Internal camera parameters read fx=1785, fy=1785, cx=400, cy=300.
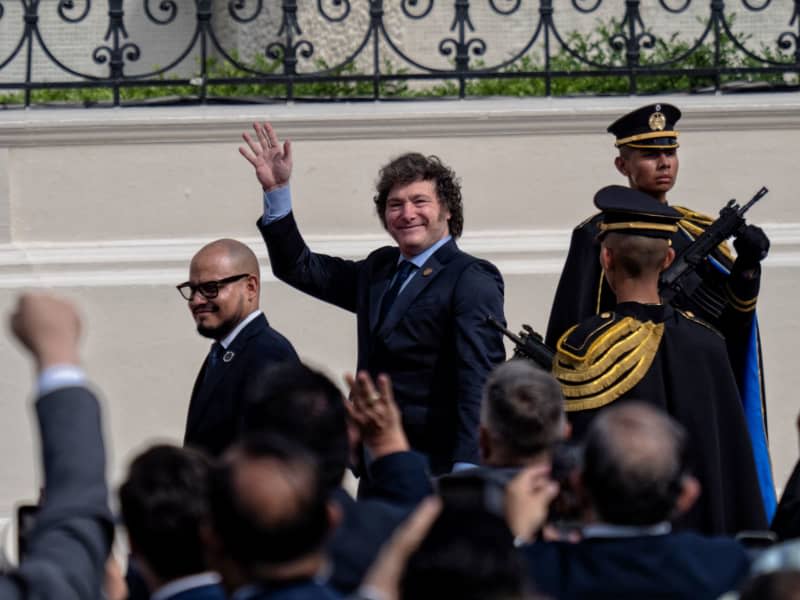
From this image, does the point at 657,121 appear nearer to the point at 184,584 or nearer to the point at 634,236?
the point at 634,236

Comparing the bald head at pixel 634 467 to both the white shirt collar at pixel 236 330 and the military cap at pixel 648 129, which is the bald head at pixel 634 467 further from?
the military cap at pixel 648 129

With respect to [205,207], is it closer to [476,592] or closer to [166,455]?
[166,455]

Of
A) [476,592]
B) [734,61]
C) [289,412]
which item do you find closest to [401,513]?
[289,412]

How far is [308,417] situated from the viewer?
145 inches

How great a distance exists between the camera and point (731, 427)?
5.38m

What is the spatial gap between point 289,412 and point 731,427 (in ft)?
6.87

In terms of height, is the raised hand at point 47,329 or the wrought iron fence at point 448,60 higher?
the wrought iron fence at point 448,60

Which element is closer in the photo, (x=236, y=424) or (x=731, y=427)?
(x=731, y=427)

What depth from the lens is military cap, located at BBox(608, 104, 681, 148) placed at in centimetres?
673

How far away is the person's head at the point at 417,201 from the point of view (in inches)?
243

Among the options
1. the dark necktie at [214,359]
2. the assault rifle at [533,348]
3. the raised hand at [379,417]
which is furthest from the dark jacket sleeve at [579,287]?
the raised hand at [379,417]

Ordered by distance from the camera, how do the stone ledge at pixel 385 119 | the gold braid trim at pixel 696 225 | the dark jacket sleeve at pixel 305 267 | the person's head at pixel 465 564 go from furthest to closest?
the stone ledge at pixel 385 119
the gold braid trim at pixel 696 225
the dark jacket sleeve at pixel 305 267
the person's head at pixel 465 564

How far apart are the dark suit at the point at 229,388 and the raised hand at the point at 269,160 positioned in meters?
0.61

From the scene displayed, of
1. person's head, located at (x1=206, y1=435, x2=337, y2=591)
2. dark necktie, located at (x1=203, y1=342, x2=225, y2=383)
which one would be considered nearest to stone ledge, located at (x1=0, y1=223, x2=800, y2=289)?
dark necktie, located at (x1=203, y1=342, x2=225, y2=383)
